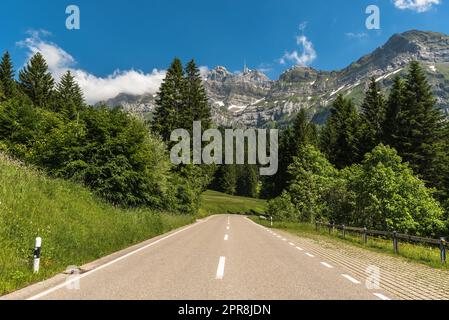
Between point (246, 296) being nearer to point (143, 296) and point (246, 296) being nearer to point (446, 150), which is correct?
point (143, 296)

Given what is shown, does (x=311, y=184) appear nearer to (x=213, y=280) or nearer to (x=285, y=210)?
(x=285, y=210)

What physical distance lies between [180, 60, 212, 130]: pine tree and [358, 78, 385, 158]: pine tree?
81.8 ft

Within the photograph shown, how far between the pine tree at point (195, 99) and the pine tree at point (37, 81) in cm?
3016

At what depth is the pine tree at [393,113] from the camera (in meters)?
42.9

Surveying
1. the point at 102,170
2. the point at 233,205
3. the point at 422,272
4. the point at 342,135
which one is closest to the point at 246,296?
the point at 422,272

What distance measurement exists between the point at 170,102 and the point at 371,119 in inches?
1199

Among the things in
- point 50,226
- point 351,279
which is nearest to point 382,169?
point 351,279

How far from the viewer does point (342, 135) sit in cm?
5900

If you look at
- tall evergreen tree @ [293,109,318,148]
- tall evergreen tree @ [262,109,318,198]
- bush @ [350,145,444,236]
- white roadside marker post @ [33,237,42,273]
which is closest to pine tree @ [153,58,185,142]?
tall evergreen tree @ [262,109,318,198]

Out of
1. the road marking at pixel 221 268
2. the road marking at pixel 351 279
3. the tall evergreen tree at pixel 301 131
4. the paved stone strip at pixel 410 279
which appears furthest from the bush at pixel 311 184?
the road marking at pixel 351 279

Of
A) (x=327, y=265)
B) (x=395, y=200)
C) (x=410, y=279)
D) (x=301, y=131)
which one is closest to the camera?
(x=410, y=279)

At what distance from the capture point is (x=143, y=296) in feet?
21.8
